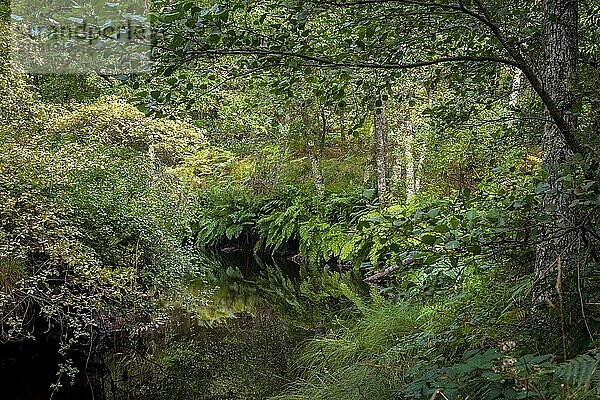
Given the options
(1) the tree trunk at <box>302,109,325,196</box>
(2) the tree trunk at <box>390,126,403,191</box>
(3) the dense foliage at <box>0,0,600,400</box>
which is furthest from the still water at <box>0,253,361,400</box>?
(1) the tree trunk at <box>302,109,325,196</box>

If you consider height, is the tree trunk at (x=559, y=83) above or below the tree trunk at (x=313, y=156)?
above

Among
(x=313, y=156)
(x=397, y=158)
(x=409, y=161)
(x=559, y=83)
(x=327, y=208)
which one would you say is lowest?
(x=327, y=208)

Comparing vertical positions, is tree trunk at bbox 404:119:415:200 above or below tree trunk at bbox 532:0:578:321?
below

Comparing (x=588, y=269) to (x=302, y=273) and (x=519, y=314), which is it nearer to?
(x=519, y=314)

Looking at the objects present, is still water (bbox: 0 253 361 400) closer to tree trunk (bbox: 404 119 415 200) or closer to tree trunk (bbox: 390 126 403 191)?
tree trunk (bbox: 404 119 415 200)

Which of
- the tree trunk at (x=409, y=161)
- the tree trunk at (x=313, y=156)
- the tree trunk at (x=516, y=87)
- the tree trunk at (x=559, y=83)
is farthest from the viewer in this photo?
the tree trunk at (x=313, y=156)

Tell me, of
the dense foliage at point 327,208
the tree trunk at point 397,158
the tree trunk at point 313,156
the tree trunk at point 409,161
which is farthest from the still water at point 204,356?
the tree trunk at point 313,156

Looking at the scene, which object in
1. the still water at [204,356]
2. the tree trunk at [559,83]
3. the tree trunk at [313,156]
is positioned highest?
the tree trunk at [559,83]

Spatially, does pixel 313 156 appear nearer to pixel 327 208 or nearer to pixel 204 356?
pixel 327 208

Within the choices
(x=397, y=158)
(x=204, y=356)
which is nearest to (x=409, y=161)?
(x=397, y=158)

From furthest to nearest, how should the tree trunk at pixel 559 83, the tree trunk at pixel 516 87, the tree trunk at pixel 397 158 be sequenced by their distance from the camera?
the tree trunk at pixel 397 158 < the tree trunk at pixel 516 87 < the tree trunk at pixel 559 83

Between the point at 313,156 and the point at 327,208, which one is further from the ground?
the point at 313,156

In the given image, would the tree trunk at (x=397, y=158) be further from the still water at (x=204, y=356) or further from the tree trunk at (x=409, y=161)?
the still water at (x=204, y=356)

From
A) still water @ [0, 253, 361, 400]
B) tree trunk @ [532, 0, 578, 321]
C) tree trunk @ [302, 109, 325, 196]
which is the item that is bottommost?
still water @ [0, 253, 361, 400]
